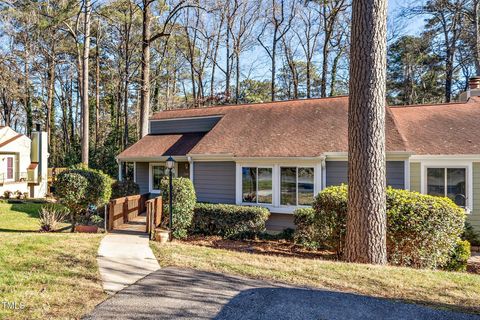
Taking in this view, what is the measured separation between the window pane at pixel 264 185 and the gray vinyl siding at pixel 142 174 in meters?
6.62

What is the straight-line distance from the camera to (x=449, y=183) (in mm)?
10109

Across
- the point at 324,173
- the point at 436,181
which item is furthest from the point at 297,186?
the point at 436,181

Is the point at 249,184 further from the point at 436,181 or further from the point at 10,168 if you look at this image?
the point at 10,168

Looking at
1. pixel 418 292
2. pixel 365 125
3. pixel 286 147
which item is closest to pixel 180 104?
pixel 286 147

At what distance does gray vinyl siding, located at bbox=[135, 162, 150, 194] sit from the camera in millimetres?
15217

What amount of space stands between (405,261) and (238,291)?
4.56 meters

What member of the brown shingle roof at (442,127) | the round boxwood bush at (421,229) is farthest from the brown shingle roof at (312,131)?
the round boxwood bush at (421,229)

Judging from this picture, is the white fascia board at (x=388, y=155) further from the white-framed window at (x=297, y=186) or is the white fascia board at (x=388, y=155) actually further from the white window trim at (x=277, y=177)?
the white-framed window at (x=297, y=186)

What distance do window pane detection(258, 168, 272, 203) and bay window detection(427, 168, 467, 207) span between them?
17.3 ft

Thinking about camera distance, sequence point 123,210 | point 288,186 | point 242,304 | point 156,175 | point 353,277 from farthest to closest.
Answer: point 156,175 → point 288,186 → point 123,210 → point 353,277 → point 242,304

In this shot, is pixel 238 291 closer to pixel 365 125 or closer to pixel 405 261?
pixel 365 125

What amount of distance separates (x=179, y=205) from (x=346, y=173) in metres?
5.52

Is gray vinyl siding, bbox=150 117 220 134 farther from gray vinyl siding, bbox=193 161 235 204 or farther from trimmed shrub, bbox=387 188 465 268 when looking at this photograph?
trimmed shrub, bbox=387 188 465 268

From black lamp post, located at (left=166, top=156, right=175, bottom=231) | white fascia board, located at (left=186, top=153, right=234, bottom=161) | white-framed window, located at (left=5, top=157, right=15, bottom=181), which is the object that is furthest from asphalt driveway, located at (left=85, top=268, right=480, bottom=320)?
white-framed window, located at (left=5, top=157, right=15, bottom=181)
